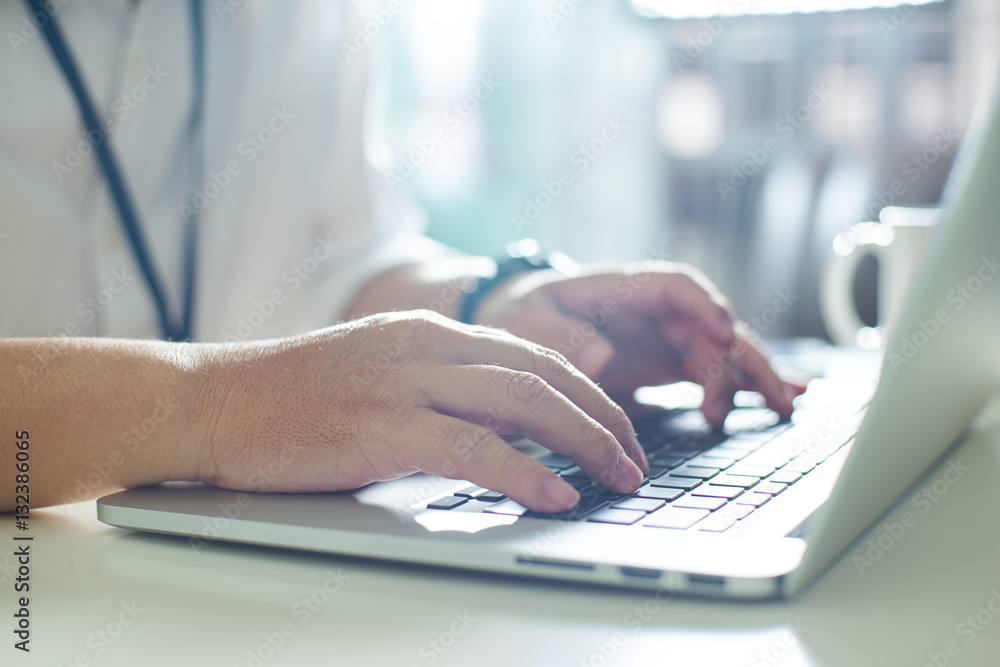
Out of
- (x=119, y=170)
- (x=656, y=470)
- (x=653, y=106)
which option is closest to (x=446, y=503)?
(x=656, y=470)

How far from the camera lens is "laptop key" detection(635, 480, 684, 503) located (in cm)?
36

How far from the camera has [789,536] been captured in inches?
12.1

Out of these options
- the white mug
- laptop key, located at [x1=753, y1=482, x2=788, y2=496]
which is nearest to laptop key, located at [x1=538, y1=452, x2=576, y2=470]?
laptop key, located at [x1=753, y1=482, x2=788, y2=496]

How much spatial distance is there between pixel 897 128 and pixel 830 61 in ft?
1.32

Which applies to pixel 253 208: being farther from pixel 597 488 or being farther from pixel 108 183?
pixel 597 488

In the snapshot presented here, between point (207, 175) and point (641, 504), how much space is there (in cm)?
70

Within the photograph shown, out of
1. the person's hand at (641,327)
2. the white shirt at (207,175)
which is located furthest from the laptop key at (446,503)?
the white shirt at (207,175)

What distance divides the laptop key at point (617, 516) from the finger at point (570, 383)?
0.20 ft

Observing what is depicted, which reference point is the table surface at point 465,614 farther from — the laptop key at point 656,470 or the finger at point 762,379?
the finger at point 762,379

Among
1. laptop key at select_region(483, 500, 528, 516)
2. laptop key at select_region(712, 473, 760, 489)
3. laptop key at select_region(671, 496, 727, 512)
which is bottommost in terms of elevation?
laptop key at select_region(712, 473, 760, 489)

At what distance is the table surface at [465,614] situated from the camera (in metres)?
0.25

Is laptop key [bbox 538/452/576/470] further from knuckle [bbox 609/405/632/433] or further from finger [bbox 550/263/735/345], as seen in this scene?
finger [bbox 550/263/735/345]

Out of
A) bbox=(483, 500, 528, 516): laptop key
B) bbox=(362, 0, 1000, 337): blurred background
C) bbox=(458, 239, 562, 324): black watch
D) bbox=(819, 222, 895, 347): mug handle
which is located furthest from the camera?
bbox=(362, 0, 1000, 337): blurred background

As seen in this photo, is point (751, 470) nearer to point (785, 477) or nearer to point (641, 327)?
point (785, 477)
